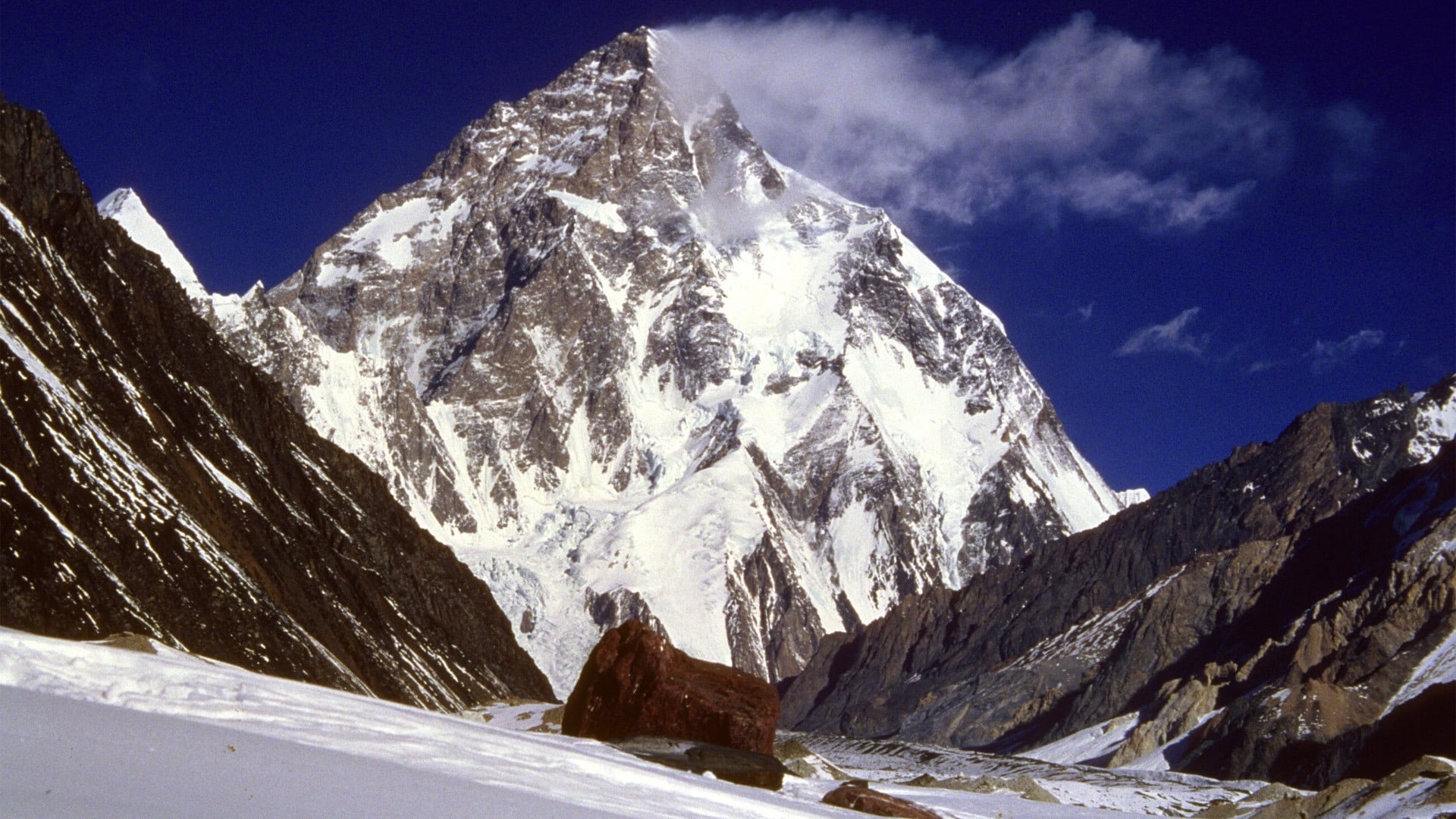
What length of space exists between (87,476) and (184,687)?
46.3 m

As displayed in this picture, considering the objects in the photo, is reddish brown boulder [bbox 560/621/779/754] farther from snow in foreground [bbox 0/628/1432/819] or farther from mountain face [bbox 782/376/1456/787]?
mountain face [bbox 782/376/1456/787]

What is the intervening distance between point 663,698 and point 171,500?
1471 inches

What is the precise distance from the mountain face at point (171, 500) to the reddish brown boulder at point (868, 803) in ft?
113

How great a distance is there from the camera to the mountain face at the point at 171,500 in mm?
60500

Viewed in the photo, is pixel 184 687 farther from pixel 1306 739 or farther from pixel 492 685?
pixel 1306 739

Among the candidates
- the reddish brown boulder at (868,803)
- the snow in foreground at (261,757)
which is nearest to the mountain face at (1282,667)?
the reddish brown boulder at (868,803)

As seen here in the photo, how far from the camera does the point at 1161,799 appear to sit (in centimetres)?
10619

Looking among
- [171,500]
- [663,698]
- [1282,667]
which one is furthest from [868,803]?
[1282,667]

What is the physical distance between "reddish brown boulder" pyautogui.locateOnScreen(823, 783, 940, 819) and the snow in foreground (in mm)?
2702

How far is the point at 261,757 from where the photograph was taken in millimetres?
17469

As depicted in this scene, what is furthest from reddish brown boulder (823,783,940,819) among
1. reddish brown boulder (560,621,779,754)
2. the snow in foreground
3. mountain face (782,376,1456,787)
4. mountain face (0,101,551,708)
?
mountain face (782,376,1456,787)

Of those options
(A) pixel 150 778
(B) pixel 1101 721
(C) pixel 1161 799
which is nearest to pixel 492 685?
(C) pixel 1161 799

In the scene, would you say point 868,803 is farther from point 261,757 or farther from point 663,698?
point 261,757

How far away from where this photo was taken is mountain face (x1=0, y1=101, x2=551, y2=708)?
198ft
